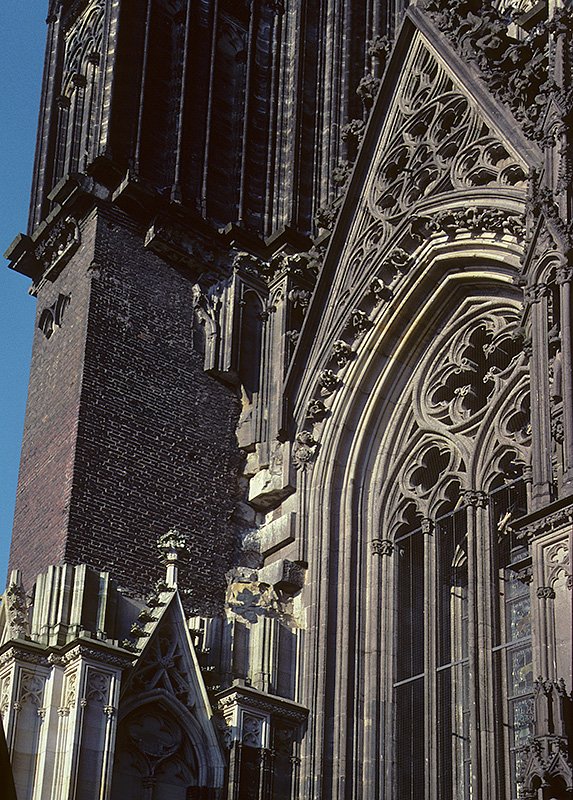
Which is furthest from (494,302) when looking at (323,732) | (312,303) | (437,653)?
(323,732)

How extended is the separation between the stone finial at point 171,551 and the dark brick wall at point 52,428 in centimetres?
121

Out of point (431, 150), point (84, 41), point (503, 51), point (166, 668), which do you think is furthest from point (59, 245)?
point (166, 668)

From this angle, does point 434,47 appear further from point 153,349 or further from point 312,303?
point 153,349

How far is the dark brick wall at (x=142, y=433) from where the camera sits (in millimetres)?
17875

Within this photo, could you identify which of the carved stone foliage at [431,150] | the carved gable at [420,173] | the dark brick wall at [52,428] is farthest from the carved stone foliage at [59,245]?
the carved stone foliage at [431,150]

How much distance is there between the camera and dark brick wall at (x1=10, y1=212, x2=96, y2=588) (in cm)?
1797

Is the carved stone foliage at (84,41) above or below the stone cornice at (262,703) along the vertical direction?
above

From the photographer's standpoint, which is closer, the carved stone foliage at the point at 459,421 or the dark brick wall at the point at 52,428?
the carved stone foliage at the point at 459,421

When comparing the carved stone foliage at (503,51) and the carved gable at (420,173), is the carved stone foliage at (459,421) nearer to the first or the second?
the carved gable at (420,173)

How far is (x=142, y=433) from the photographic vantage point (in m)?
18.9

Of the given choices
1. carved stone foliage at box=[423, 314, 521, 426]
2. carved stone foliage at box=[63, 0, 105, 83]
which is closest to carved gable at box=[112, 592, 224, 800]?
carved stone foliage at box=[423, 314, 521, 426]

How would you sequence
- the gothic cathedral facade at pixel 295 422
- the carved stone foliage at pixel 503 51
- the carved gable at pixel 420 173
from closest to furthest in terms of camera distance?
the gothic cathedral facade at pixel 295 422, the carved stone foliage at pixel 503 51, the carved gable at pixel 420 173

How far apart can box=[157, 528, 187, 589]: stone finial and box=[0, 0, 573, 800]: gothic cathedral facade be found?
0.20ft

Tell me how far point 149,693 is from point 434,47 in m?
9.58
